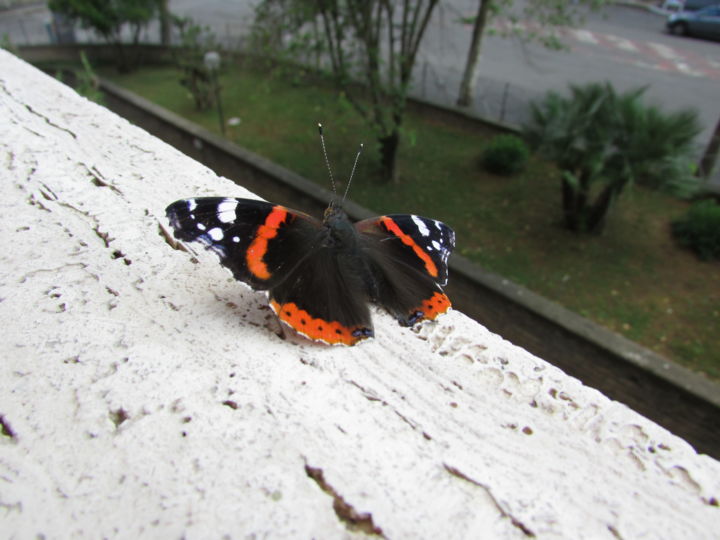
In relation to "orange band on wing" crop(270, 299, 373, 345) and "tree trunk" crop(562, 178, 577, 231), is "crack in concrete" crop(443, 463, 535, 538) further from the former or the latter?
"tree trunk" crop(562, 178, 577, 231)

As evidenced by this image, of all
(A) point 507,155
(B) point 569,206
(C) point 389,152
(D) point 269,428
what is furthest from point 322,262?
(A) point 507,155

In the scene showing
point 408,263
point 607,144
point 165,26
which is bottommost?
point 165,26

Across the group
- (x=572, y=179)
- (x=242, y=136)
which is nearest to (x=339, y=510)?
(x=572, y=179)

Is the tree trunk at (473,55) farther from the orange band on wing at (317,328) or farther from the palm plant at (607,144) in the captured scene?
the orange band on wing at (317,328)

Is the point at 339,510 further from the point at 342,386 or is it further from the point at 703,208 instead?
the point at 703,208

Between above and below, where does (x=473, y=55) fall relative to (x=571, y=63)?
above

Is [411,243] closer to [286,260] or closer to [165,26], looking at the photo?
[286,260]

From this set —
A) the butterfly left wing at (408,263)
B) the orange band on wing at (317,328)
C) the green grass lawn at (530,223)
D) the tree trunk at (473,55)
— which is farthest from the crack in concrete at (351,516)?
the tree trunk at (473,55)

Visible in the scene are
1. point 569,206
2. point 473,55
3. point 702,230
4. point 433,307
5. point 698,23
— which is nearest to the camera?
point 433,307
